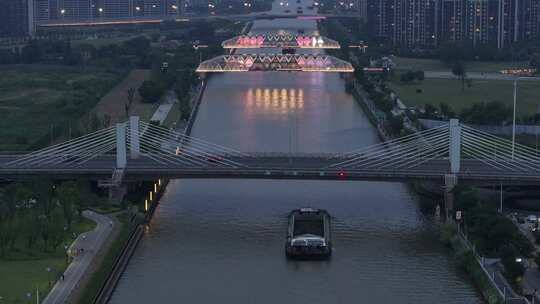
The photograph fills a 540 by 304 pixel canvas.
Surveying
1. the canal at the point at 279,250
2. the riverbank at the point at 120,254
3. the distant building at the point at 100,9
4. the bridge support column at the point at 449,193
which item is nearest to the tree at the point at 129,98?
the canal at the point at 279,250

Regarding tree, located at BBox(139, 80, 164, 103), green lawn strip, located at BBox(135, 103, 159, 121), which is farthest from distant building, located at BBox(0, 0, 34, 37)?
green lawn strip, located at BBox(135, 103, 159, 121)

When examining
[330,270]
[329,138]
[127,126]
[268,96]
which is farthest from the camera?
[268,96]

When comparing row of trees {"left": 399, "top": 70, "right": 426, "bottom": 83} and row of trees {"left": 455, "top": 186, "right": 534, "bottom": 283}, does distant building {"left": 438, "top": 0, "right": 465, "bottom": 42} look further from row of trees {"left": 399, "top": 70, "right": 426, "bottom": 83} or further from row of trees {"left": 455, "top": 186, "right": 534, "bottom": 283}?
row of trees {"left": 455, "top": 186, "right": 534, "bottom": 283}

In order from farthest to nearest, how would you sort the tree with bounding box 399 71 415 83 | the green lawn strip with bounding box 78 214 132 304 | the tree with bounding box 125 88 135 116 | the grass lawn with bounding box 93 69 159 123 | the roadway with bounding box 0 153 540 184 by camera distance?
the tree with bounding box 399 71 415 83 → the tree with bounding box 125 88 135 116 → the grass lawn with bounding box 93 69 159 123 → the roadway with bounding box 0 153 540 184 → the green lawn strip with bounding box 78 214 132 304

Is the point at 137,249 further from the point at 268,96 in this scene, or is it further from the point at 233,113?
the point at 268,96

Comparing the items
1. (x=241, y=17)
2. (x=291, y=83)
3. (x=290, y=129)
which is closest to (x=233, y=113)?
(x=290, y=129)

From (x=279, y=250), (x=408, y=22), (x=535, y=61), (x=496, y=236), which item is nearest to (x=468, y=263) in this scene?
(x=496, y=236)

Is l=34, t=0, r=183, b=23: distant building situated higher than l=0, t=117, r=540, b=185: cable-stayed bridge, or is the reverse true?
l=34, t=0, r=183, b=23: distant building
